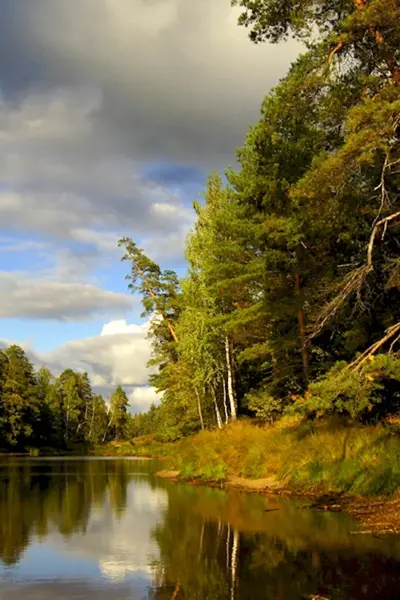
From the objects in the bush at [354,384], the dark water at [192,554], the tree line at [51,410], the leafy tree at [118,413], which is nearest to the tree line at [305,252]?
the bush at [354,384]

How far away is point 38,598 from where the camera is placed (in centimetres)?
825

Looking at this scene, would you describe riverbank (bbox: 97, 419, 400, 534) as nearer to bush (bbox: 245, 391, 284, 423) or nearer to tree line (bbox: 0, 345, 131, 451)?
bush (bbox: 245, 391, 284, 423)

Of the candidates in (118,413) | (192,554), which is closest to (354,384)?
(192,554)

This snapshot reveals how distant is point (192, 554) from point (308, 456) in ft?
33.2

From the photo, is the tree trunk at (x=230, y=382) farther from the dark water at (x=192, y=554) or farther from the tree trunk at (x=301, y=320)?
the dark water at (x=192, y=554)

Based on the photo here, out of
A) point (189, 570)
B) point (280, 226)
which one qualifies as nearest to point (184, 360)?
point (280, 226)

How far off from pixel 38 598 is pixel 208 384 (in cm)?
3180

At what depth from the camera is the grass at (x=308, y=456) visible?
1691 cm

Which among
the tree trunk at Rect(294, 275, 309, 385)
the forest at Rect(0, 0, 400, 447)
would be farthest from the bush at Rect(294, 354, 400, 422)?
the tree trunk at Rect(294, 275, 309, 385)

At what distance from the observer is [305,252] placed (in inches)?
1073

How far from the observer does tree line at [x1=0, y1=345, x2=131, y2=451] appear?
92.6m

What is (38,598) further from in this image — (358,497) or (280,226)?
(280,226)

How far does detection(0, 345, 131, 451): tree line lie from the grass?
222 feet

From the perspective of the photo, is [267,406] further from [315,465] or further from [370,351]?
[370,351]
